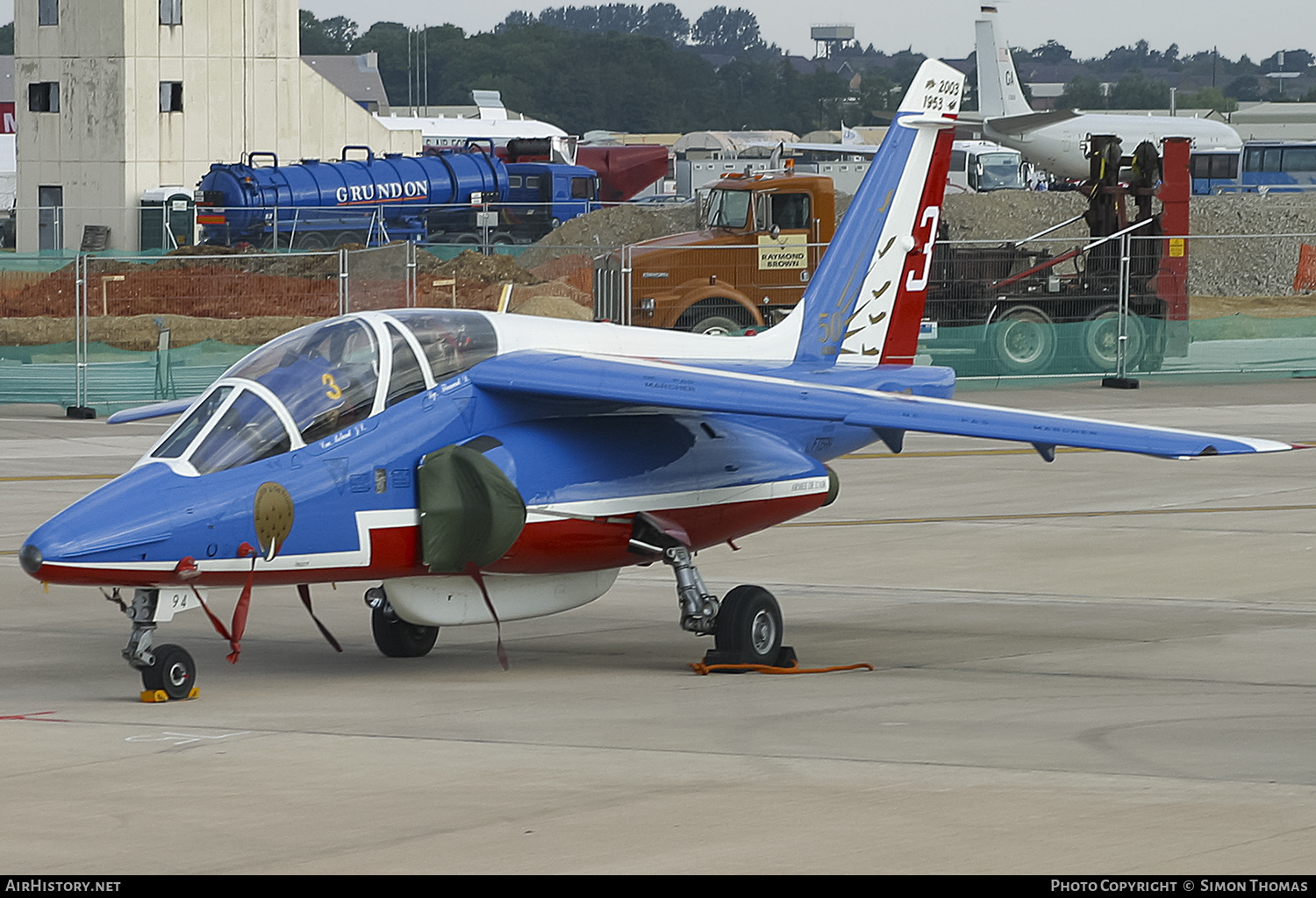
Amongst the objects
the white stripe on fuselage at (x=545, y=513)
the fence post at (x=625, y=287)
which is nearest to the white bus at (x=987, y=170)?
the fence post at (x=625, y=287)

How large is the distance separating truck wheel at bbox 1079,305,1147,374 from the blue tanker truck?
23.1m

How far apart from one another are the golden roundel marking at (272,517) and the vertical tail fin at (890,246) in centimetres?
520

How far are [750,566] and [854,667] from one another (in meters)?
4.89

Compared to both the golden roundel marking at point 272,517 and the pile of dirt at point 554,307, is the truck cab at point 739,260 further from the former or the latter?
the golden roundel marking at point 272,517

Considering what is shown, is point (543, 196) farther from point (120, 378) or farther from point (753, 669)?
point (753, 669)

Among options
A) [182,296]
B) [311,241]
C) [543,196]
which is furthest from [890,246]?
[543,196]

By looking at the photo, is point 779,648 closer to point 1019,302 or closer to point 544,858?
point 544,858

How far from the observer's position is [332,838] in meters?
7.57

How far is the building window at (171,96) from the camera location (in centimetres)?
6203

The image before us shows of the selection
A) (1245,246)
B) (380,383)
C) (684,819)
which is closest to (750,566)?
(380,383)

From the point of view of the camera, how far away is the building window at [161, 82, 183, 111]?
62031 mm

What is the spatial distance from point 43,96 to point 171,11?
5.29 metres

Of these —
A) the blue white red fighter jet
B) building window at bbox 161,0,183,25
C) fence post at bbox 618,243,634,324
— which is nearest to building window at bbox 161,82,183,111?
building window at bbox 161,0,183,25

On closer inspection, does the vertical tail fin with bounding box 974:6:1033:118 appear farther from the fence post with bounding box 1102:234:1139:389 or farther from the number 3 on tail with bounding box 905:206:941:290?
the number 3 on tail with bounding box 905:206:941:290
